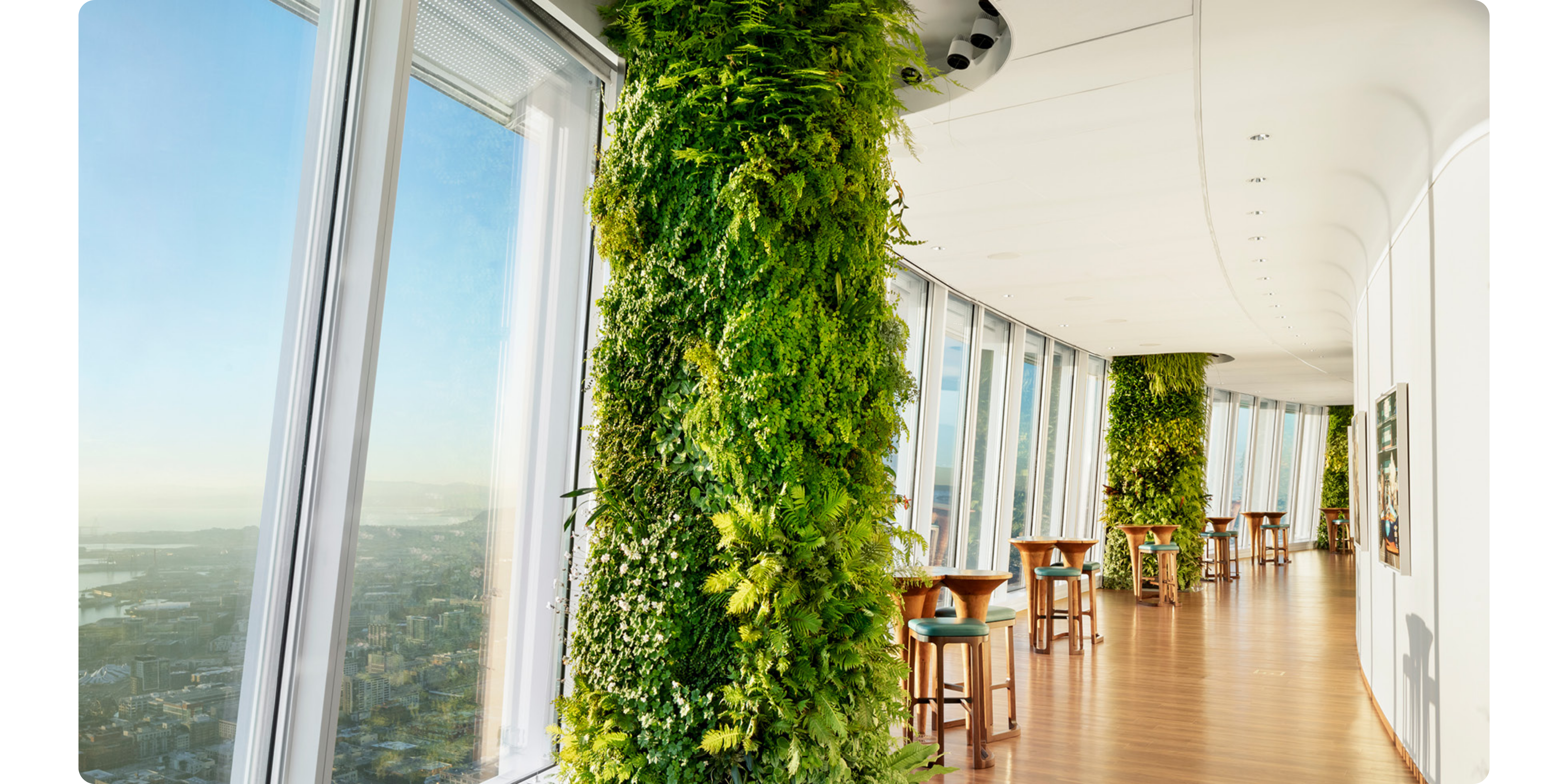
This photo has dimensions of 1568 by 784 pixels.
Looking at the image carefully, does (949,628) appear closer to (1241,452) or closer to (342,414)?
(342,414)

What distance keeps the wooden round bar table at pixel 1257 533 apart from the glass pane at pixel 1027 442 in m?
6.86

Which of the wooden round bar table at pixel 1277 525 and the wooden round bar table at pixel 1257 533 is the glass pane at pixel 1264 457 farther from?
the wooden round bar table at pixel 1257 533

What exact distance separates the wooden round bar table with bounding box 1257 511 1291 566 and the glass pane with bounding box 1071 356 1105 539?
15.9 ft

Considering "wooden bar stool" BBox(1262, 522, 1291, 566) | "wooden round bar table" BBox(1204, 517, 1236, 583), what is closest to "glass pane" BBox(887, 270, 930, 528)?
"wooden round bar table" BBox(1204, 517, 1236, 583)

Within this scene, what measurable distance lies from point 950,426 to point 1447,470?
20.0ft

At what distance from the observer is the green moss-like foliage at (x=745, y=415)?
300 centimetres

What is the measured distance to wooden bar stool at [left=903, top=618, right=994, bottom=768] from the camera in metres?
4.77

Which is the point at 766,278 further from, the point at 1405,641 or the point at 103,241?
the point at 1405,641

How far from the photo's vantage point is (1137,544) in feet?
38.7

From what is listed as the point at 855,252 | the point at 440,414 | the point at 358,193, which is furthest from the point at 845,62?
the point at 440,414

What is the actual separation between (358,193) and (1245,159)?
4.65 m

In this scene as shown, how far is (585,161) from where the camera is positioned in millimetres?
4000

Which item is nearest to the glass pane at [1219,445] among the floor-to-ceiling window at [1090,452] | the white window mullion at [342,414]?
the floor-to-ceiling window at [1090,452]

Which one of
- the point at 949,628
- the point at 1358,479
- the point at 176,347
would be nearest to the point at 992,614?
the point at 949,628
